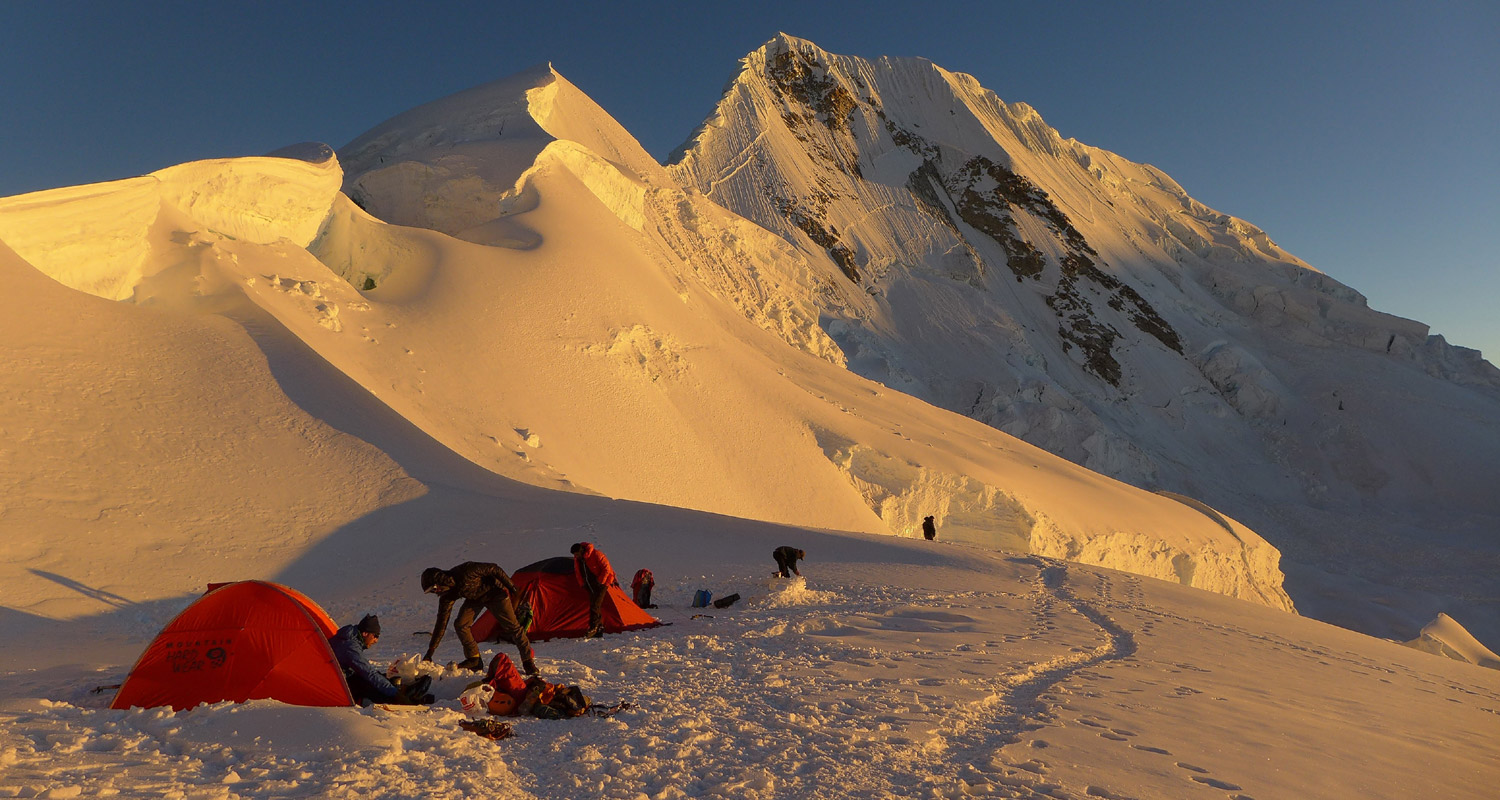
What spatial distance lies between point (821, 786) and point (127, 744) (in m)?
3.42

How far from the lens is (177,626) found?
18.7ft

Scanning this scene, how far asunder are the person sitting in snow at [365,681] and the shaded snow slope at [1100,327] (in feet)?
92.5

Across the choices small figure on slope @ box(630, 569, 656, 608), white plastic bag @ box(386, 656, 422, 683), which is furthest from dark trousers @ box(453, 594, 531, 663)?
small figure on slope @ box(630, 569, 656, 608)

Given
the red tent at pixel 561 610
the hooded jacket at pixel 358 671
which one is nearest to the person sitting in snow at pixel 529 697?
the hooded jacket at pixel 358 671

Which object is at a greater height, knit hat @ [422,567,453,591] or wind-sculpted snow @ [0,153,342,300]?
wind-sculpted snow @ [0,153,342,300]

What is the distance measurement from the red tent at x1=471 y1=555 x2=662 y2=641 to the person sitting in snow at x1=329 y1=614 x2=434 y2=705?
2591mm

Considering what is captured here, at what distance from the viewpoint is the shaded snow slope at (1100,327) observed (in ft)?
115

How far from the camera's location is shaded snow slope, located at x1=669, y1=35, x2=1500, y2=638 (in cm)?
3509

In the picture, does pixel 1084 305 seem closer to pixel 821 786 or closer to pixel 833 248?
pixel 833 248

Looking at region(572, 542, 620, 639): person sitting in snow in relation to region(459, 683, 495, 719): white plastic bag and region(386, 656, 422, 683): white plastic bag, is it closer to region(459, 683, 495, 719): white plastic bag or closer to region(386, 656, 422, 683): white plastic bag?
region(386, 656, 422, 683): white plastic bag

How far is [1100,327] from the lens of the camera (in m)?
42.3

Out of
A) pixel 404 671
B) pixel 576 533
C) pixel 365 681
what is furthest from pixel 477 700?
pixel 576 533

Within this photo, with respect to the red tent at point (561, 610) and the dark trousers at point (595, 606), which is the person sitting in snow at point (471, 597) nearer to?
the dark trousers at point (595, 606)

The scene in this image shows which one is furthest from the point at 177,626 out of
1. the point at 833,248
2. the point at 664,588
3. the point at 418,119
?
the point at 833,248
